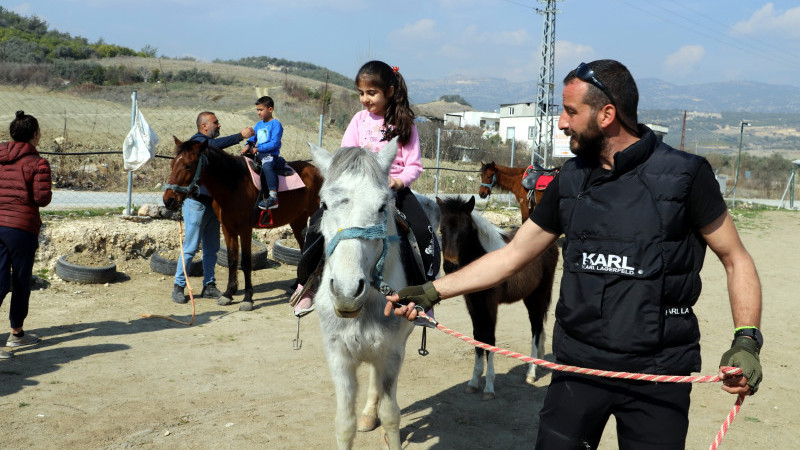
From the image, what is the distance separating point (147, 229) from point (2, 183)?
14.7ft

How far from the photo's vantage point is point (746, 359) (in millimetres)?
2197

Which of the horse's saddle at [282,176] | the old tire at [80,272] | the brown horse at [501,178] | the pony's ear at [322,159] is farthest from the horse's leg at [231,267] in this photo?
the brown horse at [501,178]

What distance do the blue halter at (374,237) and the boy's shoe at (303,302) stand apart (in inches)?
30.2

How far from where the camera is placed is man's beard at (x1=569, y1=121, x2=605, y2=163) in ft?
7.91

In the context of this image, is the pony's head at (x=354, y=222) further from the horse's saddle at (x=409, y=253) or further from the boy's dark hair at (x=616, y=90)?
the boy's dark hair at (x=616, y=90)

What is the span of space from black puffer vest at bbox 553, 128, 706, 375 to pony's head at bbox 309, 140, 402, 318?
107 centimetres

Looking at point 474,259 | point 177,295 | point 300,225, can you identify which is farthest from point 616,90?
point 300,225

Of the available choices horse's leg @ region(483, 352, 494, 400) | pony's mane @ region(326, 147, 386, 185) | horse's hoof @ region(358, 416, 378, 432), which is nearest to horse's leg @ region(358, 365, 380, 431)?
horse's hoof @ region(358, 416, 378, 432)

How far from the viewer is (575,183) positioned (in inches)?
98.4

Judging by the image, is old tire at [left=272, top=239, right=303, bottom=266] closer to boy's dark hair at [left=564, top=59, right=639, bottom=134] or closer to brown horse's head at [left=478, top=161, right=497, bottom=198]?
brown horse's head at [left=478, top=161, right=497, bottom=198]

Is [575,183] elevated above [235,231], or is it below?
above

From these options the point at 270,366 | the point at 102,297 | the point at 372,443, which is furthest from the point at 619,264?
the point at 102,297

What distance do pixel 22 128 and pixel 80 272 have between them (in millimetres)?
3207

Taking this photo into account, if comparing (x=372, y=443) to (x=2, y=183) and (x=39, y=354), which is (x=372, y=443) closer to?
(x=39, y=354)
